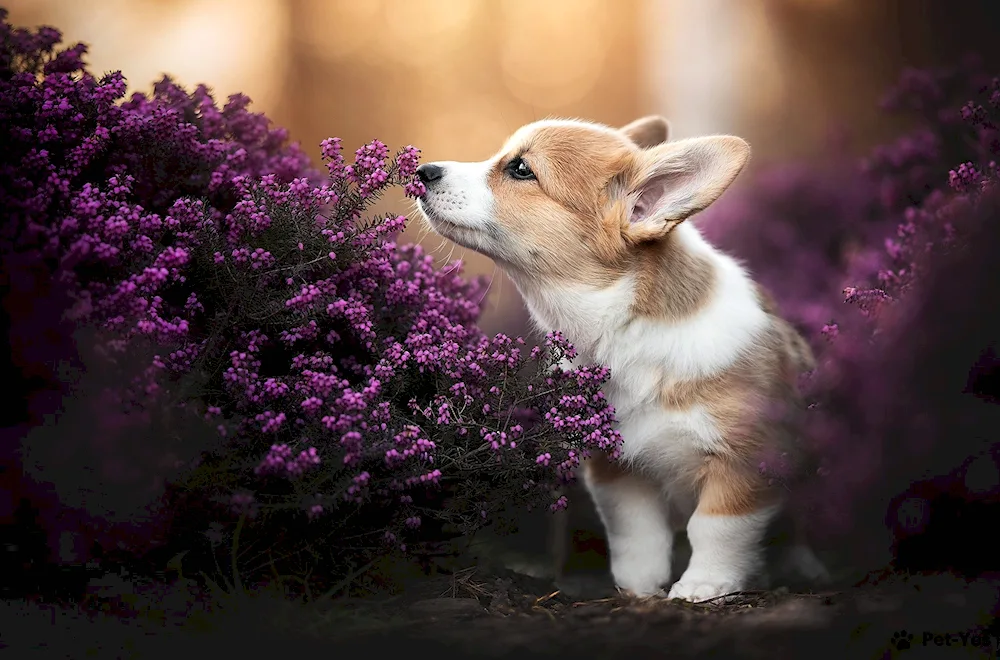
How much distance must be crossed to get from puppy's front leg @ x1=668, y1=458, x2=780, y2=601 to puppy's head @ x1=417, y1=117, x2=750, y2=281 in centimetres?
64

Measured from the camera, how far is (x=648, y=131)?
3.10 meters

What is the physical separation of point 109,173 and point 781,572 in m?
1.88

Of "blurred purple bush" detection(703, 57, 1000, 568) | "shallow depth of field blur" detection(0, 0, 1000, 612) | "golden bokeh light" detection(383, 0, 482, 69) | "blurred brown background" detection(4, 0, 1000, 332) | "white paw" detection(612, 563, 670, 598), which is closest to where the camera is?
"blurred purple bush" detection(703, 57, 1000, 568)

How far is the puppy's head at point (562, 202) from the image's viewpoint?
2426 mm

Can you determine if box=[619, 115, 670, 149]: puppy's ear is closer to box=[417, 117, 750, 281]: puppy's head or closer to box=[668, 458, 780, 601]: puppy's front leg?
box=[417, 117, 750, 281]: puppy's head

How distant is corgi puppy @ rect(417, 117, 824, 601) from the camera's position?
2268 mm

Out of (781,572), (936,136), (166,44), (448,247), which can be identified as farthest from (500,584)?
(166,44)

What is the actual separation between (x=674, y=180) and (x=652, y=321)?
37 centimetres

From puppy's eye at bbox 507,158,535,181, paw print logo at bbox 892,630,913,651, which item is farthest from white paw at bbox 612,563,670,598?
puppy's eye at bbox 507,158,535,181

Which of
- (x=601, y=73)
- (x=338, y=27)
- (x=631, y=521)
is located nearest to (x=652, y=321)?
(x=631, y=521)

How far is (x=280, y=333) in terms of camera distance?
2.03 m

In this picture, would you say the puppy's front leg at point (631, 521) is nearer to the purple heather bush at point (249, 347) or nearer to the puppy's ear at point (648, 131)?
the purple heather bush at point (249, 347)

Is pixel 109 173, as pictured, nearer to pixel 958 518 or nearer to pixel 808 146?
pixel 958 518

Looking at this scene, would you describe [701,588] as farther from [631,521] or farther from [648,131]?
[648,131]
